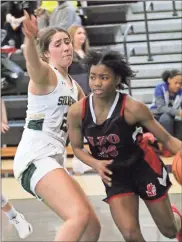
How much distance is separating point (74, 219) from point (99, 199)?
3062 millimetres

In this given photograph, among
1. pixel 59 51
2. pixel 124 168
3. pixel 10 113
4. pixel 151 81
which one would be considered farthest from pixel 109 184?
pixel 151 81

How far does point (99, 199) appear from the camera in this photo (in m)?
6.71

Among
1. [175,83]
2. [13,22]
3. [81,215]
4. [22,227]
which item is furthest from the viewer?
[13,22]

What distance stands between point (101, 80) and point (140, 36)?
6.33 metres

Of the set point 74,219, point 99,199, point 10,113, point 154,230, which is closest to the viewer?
point 74,219

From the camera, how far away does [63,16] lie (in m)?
8.10

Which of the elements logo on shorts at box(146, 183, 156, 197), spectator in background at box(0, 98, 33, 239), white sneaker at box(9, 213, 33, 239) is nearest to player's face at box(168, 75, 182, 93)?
spectator in background at box(0, 98, 33, 239)

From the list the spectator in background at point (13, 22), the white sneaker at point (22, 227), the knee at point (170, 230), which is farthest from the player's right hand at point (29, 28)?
the spectator in background at point (13, 22)

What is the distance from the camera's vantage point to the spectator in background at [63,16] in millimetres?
7915

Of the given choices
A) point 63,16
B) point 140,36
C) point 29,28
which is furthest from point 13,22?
point 29,28

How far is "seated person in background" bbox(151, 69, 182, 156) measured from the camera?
8.64 meters

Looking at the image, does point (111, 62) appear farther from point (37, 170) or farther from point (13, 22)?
point (13, 22)

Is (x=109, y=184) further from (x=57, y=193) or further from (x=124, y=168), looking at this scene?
(x=57, y=193)

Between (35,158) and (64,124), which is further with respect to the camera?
(64,124)
